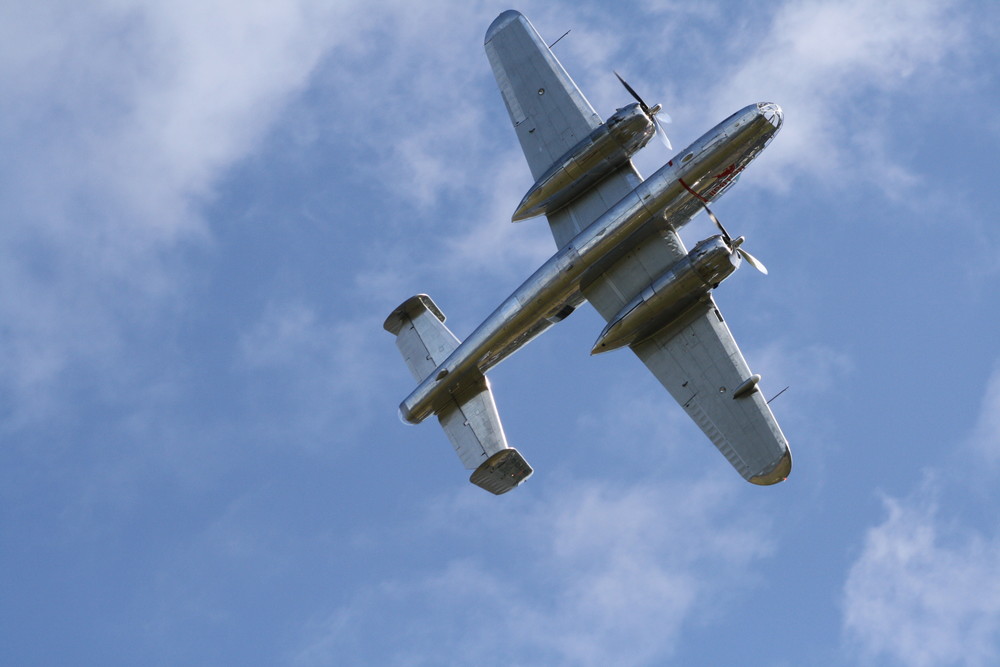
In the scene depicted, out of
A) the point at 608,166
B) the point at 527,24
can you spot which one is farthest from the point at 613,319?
the point at 527,24

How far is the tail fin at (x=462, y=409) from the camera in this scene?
5425 centimetres

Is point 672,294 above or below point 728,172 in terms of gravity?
below

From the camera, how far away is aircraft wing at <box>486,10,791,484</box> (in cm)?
5175

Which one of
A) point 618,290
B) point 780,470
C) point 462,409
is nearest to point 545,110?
point 618,290

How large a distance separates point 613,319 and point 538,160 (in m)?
8.63

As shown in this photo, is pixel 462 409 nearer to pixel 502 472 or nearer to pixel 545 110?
pixel 502 472

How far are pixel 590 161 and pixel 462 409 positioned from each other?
11.6m

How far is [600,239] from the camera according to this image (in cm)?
5219

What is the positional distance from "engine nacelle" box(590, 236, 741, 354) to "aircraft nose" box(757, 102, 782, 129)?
491 cm

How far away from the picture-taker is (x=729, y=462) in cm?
5188

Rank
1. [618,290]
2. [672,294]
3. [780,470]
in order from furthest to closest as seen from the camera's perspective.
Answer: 1. [618,290]
2. [672,294]
3. [780,470]

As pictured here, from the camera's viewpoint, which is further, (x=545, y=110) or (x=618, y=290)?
(x=545, y=110)

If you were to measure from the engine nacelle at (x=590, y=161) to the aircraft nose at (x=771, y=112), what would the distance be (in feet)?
17.0

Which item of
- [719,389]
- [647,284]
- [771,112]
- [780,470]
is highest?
[771,112]
